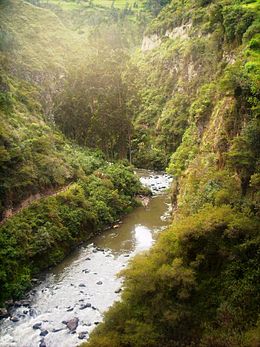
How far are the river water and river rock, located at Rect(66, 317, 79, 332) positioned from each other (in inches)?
5.4

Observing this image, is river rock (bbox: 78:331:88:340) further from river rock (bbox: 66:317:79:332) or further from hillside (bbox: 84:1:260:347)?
hillside (bbox: 84:1:260:347)

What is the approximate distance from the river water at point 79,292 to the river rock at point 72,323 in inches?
5.4

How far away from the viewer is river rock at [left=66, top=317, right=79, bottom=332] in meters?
25.5

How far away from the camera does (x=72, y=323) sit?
25.9 meters

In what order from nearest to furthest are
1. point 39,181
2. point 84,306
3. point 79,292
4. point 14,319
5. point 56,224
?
point 14,319 → point 84,306 → point 79,292 → point 56,224 → point 39,181

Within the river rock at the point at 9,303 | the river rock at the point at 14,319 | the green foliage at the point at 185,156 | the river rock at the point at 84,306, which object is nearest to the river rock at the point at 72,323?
the river rock at the point at 84,306

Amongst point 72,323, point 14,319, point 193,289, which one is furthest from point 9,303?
point 193,289

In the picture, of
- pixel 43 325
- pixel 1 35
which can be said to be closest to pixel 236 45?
pixel 43 325

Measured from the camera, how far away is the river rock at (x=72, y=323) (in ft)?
83.6

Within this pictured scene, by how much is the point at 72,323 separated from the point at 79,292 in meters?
3.90

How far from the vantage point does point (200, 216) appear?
22906 mm

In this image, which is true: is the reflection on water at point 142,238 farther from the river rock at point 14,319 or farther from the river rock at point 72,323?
the river rock at point 14,319

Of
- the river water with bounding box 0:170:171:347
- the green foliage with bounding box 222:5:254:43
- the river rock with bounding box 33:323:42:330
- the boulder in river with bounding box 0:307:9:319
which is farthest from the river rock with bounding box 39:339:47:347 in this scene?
the green foliage with bounding box 222:5:254:43

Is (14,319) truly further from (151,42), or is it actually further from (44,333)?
(151,42)
